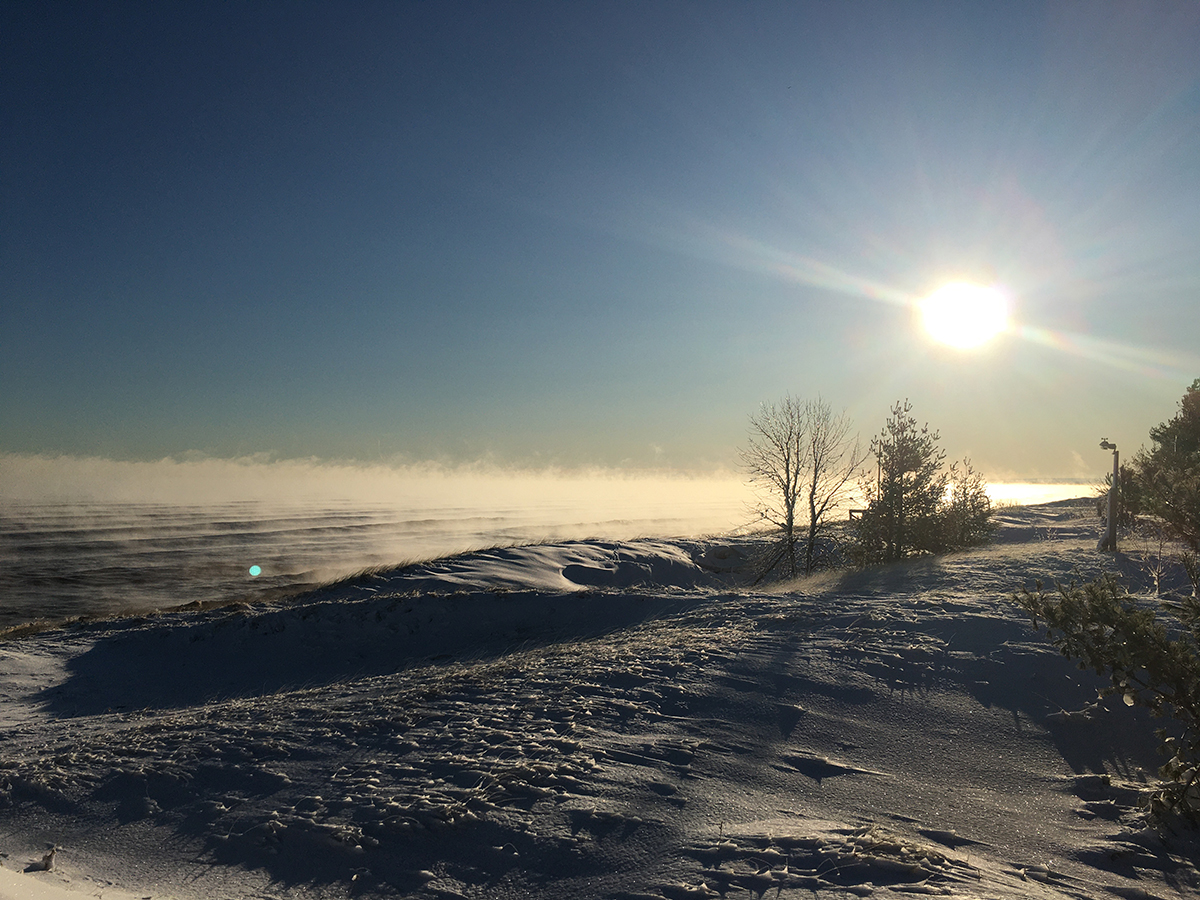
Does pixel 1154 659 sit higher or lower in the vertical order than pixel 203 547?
higher

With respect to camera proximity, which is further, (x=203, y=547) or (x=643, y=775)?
(x=203, y=547)

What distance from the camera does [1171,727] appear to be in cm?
536

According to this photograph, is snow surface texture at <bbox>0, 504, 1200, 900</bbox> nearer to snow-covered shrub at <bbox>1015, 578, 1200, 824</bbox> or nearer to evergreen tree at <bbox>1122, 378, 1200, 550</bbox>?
snow-covered shrub at <bbox>1015, 578, 1200, 824</bbox>

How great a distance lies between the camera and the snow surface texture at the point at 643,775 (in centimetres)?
376

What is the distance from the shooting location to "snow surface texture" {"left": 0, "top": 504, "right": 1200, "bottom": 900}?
3758 millimetres

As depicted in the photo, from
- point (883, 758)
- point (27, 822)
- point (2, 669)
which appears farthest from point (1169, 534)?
point (2, 669)

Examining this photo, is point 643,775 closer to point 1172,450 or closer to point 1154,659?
point 1154,659

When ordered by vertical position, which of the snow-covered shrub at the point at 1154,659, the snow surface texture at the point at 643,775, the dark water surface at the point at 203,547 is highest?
the snow-covered shrub at the point at 1154,659

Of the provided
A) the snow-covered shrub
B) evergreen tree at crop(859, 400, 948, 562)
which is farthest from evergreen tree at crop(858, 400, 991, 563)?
the snow-covered shrub

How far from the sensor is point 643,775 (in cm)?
488

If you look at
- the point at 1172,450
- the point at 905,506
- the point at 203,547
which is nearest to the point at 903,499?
the point at 905,506

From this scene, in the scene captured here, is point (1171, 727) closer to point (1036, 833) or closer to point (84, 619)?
point (1036, 833)

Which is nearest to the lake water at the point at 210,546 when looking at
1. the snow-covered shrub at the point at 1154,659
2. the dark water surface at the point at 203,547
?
the dark water surface at the point at 203,547

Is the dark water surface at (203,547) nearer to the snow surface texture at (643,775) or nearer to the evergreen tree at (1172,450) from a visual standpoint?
the snow surface texture at (643,775)
